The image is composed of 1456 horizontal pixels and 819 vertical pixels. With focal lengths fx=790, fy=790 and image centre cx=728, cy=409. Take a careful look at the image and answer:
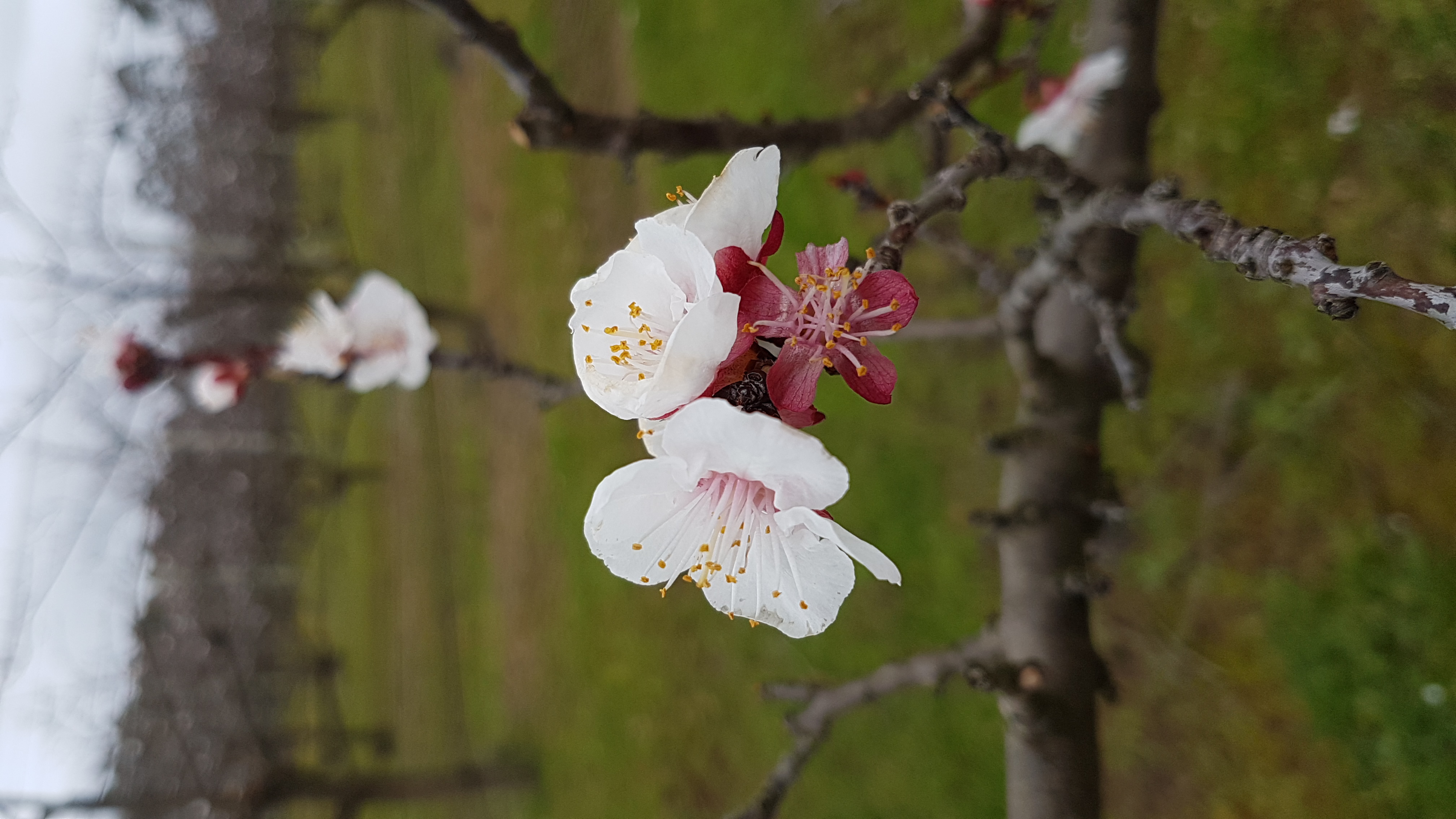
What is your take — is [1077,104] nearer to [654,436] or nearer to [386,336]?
[654,436]

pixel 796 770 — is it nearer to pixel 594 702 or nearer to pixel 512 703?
pixel 594 702

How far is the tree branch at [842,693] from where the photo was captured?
1.59 meters

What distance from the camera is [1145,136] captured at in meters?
1.73

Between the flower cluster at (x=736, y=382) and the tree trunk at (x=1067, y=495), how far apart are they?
76 cm

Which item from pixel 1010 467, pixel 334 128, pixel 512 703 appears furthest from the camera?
pixel 334 128

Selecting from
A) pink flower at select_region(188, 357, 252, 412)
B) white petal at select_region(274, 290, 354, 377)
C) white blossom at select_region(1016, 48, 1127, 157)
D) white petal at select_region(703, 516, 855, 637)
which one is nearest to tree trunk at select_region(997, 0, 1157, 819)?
white blossom at select_region(1016, 48, 1127, 157)

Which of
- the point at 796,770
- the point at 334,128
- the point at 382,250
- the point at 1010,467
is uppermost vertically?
the point at 1010,467

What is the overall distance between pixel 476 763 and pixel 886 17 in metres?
5.53

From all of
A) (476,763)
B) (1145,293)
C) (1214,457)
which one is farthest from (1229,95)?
(476,763)

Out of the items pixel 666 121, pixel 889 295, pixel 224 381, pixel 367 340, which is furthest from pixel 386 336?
pixel 889 295

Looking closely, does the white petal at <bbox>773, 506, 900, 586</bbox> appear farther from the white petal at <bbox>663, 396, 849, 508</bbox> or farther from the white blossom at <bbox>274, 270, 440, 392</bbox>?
the white blossom at <bbox>274, 270, 440, 392</bbox>

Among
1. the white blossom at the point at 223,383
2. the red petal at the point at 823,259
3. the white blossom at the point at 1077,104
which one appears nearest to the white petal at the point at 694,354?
the red petal at the point at 823,259

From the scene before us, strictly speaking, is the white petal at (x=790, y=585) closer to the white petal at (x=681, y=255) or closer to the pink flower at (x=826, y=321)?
the pink flower at (x=826, y=321)

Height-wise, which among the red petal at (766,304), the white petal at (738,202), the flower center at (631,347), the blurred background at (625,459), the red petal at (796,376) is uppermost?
the white petal at (738,202)
